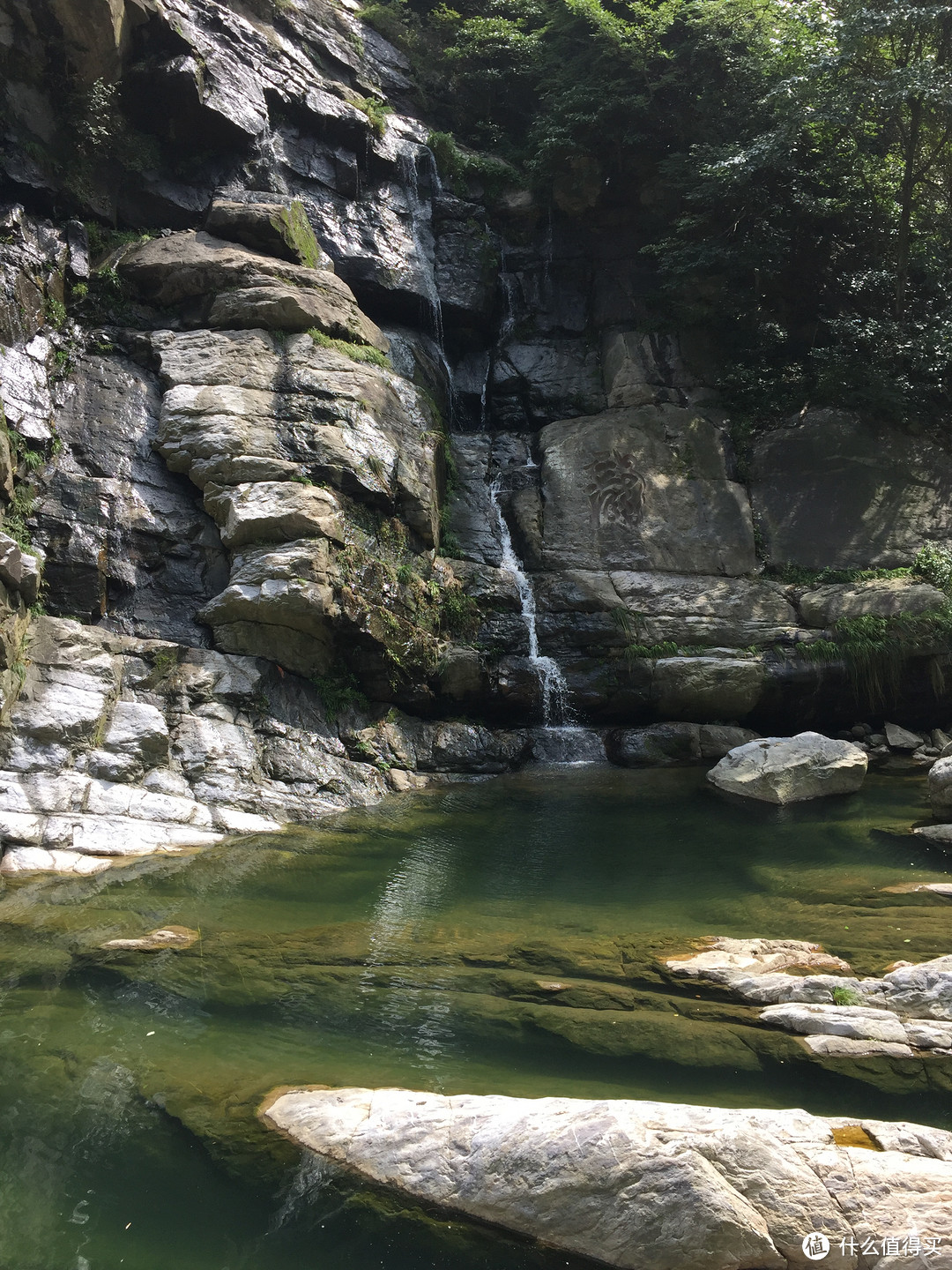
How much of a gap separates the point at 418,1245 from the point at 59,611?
8.81 meters

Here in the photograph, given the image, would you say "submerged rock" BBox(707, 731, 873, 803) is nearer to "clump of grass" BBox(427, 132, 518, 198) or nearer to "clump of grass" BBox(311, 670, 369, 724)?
"clump of grass" BBox(311, 670, 369, 724)

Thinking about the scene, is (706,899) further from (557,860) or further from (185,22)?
(185,22)

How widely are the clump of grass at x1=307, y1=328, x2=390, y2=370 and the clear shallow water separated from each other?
7710 mm

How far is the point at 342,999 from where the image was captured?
4449 mm

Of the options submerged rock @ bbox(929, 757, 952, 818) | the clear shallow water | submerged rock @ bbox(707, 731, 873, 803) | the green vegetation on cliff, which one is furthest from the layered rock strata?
the green vegetation on cliff

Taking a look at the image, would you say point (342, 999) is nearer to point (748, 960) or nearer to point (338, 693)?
point (748, 960)

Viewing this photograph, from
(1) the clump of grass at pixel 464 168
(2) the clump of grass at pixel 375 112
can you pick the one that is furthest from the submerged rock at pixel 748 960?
(1) the clump of grass at pixel 464 168

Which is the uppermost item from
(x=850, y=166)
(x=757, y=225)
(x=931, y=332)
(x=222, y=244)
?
(x=850, y=166)

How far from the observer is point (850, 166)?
17.1 m

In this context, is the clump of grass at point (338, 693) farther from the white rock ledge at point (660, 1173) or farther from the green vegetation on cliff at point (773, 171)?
the green vegetation on cliff at point (773, 171)

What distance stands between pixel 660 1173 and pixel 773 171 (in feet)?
63.0

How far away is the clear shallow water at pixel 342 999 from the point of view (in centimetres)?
278

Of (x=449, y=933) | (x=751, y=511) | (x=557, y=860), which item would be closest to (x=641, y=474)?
(x=751, y=511)

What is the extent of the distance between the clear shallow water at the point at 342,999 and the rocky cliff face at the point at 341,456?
6.75 feet
